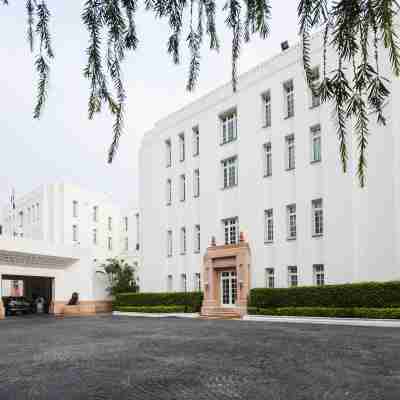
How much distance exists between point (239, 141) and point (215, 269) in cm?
755

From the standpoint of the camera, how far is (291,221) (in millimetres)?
28281

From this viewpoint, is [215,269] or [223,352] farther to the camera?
[215,269]

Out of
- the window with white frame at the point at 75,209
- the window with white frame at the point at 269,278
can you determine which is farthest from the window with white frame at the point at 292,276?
the window with white frame at the point at 75,209

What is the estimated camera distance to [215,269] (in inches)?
1247

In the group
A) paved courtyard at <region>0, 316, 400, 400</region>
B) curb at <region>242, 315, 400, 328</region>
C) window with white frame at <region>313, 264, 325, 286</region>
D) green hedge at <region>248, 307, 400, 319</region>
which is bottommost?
curb at <region>242, 315, 400, 328</region>

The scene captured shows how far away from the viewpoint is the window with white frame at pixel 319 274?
2586 cm

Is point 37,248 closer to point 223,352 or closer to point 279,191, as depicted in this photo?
point 279,191

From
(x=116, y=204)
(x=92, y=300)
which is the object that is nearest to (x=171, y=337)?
(x=92, y=300)

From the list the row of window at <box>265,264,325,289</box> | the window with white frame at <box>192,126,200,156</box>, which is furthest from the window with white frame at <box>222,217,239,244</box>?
the window with white frame at <box>192,126,200,156</box>

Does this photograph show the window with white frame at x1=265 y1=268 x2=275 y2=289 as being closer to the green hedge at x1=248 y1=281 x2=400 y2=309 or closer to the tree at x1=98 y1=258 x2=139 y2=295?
the green hedge at x1=248 y1=281 x2=400 y2=309

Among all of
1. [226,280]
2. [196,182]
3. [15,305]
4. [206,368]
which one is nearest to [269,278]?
[226,280]

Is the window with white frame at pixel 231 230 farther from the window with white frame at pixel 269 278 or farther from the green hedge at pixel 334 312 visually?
the green hedge at pixel 334 312

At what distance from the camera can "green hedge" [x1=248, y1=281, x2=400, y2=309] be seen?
21406 mm

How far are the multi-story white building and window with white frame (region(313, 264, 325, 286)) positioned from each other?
71 mm
